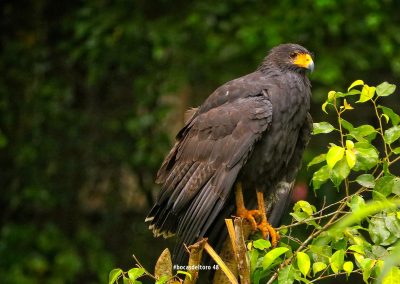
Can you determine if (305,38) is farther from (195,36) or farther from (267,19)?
(195,36)

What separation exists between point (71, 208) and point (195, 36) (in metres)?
1.95

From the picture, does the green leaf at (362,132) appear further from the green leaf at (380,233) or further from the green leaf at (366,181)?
the green leaf at (380,233)

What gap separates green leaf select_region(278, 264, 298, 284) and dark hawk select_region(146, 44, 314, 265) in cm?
100

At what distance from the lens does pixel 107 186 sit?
737 centimetres

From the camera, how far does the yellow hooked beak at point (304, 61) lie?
170 inches

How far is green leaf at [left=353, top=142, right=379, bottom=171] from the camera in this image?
9.45 feet

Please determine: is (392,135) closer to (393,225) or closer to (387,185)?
(387,185)

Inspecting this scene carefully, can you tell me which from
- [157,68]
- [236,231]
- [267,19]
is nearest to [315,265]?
[236,231]

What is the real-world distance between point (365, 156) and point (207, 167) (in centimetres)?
125

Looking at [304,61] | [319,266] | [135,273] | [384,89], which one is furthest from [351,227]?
[304,61]

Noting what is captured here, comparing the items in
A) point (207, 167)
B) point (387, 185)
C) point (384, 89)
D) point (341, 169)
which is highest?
point (384, 89)

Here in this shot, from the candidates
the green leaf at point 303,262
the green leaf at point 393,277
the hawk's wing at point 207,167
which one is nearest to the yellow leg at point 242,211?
the hawk's wing at point 207,167

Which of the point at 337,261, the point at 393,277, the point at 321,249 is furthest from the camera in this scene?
the point at 321,249

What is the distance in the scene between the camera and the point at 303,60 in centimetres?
435
